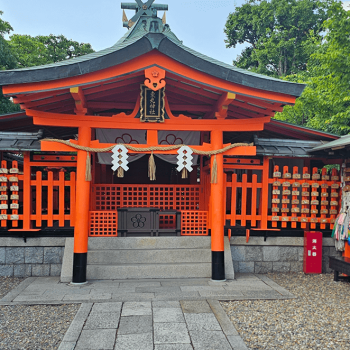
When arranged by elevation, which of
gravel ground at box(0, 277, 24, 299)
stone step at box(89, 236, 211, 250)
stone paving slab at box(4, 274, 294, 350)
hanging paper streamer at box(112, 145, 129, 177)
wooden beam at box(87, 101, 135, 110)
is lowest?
gravel ground at box(0, 277, 24, 299)

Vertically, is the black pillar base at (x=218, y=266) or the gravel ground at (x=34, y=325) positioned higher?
the black pillar base at (x=218, y=266)

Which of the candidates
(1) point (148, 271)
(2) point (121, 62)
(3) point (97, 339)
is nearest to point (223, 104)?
(2) point (121, 62)

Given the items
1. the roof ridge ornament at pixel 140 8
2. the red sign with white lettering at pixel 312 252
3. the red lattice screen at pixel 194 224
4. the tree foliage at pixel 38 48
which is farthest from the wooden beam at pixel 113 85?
the tree foliage at pixel 38 48

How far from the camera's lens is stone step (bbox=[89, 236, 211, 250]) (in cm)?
770

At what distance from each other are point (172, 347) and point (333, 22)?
1180cm

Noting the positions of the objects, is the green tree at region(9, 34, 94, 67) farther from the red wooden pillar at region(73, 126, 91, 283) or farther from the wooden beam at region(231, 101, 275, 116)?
the wooden beam at region(231, 101, 275, 116)

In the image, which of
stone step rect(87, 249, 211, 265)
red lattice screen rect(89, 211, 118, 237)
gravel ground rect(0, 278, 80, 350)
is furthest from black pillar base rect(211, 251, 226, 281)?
gravel ground rect(0, 278, 80, 350)

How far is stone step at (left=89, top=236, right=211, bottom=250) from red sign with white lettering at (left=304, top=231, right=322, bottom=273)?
9.10ft

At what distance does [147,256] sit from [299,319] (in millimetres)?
3563

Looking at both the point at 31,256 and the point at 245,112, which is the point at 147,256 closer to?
the point at 31,256

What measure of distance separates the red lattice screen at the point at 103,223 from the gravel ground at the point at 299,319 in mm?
3321

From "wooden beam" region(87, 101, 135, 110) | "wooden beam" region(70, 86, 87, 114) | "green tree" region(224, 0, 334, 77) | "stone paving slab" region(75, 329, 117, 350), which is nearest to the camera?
"stone paving slab" region(75, 329, 117, 350)

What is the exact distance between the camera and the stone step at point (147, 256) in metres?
7.46

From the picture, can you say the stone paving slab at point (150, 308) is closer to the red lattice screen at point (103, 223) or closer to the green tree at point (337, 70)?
the red lattice screen at point (103, 223)
